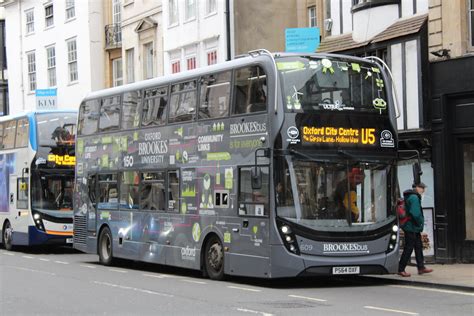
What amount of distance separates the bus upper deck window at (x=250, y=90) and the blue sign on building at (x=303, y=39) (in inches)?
286

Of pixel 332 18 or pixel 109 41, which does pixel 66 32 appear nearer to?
pixel 109 41

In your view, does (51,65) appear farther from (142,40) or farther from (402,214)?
(402,214)

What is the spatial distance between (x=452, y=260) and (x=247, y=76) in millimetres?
6827

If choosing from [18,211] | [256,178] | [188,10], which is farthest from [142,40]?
[256,178]

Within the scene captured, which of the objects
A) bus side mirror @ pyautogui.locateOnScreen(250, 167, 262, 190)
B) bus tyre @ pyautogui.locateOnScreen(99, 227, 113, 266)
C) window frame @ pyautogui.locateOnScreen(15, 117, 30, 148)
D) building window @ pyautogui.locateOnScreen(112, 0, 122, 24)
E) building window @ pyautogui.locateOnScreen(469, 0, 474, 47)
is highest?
building window @ pyautogui.locateOnScreen(112, 0, 122, 24)

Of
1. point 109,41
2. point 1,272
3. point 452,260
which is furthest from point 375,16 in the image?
point 109,41

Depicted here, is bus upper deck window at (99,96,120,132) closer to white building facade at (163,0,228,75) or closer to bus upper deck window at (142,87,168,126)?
bus upper deck window at (142,87,168,126)

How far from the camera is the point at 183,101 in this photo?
755 inches

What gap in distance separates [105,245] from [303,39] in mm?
7313

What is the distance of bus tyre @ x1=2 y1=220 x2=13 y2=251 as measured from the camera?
96.7 ft

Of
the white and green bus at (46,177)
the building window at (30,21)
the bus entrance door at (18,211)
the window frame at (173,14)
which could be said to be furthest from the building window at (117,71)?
the white and green bus at (46,177)

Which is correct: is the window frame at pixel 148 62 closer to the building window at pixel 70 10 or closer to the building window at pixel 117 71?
the building window at pixel 117 71

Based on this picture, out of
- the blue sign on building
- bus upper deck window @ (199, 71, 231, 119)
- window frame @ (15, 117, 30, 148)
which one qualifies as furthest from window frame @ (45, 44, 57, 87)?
bus upper deck window @ (199, 71, 231, 119)

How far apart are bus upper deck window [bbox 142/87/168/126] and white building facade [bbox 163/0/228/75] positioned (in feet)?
36.7
